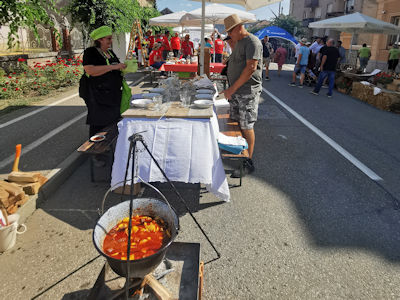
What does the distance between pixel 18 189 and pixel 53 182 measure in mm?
637

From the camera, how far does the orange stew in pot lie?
206cm

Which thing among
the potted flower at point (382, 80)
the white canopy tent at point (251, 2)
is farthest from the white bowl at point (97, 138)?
the potted flower at point (382, 80)

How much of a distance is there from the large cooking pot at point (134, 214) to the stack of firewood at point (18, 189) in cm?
167

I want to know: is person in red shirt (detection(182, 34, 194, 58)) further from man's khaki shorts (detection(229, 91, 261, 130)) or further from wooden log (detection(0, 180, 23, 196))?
wooden log (detection(0, 180, 23, 196))

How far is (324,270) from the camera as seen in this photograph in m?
2.86

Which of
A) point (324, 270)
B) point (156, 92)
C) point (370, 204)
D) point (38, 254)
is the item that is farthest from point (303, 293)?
point (156, 92)

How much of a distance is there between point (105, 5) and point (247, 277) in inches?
720

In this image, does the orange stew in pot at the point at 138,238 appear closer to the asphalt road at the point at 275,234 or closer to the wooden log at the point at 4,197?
the asphalt road at the point at 275,234

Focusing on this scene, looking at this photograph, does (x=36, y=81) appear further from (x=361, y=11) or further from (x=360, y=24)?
(x=361, y=11)

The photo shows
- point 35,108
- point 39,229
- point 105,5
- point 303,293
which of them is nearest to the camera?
point 303,293

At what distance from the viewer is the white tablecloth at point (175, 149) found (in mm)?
3557

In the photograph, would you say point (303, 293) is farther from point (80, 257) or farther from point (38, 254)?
point (38, 254)

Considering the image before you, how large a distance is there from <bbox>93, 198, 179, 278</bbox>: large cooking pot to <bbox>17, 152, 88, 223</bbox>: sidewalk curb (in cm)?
181

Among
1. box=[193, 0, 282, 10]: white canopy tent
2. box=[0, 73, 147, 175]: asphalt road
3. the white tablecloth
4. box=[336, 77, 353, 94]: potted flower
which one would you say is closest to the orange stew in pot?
the white tablecloth
